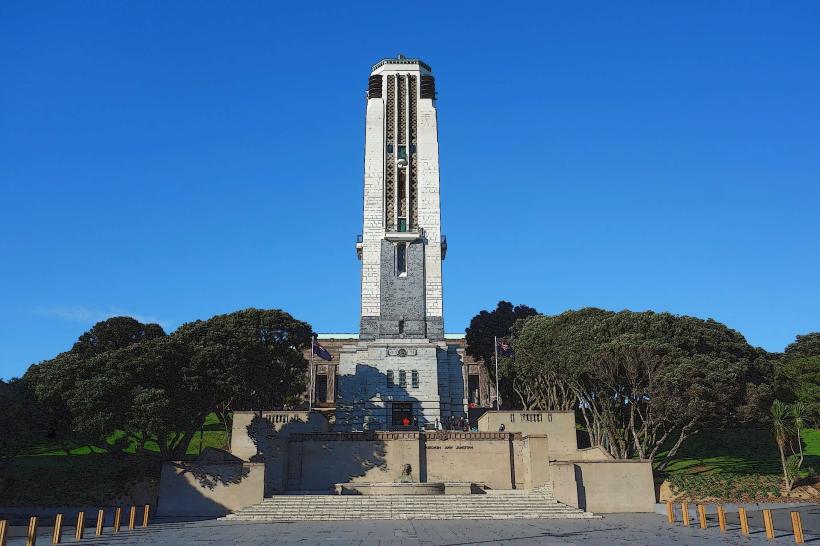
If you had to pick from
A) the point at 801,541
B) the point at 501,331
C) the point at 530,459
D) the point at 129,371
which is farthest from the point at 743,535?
the point at 501,331

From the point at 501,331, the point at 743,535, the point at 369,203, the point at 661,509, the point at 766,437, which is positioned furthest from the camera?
the point at 501,331

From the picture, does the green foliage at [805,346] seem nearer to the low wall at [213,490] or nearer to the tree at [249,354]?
the tree at [249,354]

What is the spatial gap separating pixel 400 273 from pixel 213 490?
29548 millimetres

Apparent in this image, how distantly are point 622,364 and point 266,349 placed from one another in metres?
25.6

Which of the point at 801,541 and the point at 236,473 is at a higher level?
the point at 236,473

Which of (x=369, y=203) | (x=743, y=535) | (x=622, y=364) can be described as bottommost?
(x=743, y=535)

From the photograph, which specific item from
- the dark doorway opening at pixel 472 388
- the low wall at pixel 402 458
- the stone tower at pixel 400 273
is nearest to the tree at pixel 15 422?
the low wall at pixel 402 458

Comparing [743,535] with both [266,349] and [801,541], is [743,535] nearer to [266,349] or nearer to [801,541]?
[801,541]

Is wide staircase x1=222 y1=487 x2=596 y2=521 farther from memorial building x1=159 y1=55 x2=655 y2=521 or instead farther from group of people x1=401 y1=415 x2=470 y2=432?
group of people x1=401 y1=415 x2=470 y2=432

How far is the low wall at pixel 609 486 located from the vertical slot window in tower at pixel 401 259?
29205 millimetres

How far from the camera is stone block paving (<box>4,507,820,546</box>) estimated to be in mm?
21859

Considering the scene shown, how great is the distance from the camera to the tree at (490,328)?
220 ft

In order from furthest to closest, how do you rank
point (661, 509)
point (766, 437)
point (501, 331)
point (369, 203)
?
point (501, 331) → point (369, 203) → point (766, 437) → point (661, 509)

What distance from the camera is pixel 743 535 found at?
23578 mm
